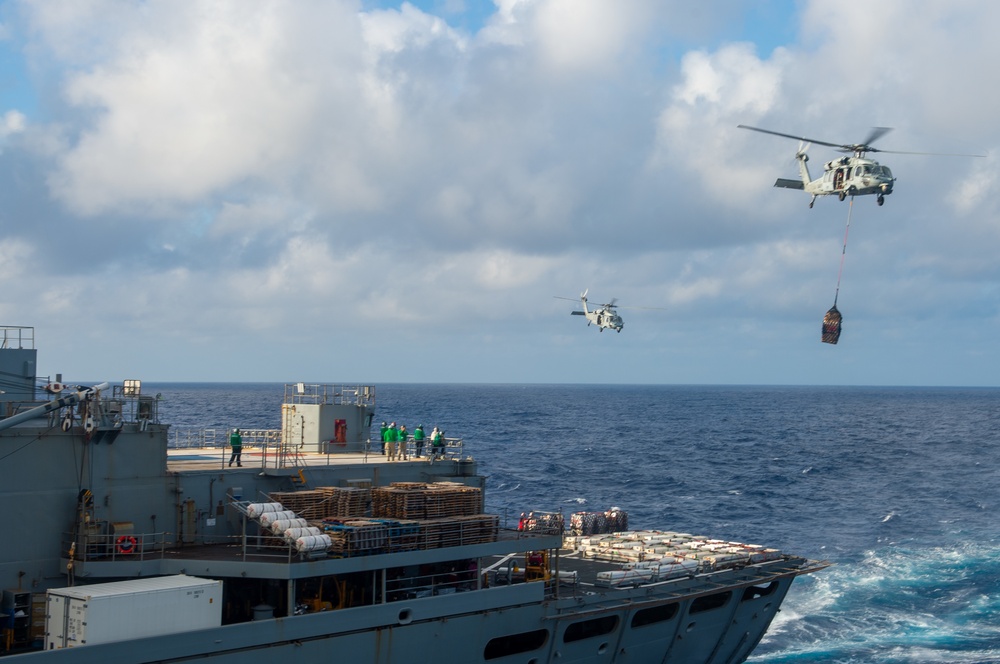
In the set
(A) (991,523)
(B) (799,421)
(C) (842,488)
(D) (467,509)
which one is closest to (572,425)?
(B) (799,421)

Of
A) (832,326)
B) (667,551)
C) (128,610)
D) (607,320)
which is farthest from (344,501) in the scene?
(607,320)

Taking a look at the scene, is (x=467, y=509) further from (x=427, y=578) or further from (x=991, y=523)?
(x=991, y=523)

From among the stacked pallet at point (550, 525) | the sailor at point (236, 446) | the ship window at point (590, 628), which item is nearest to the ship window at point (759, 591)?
the ship window at point (590, 628)

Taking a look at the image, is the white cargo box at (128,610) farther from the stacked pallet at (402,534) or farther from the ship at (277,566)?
the stacked pallet at (402,534)

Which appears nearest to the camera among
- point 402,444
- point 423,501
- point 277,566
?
point 277,566

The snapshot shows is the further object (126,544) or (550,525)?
(550,525)

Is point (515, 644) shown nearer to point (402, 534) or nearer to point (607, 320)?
point (402, 534)
